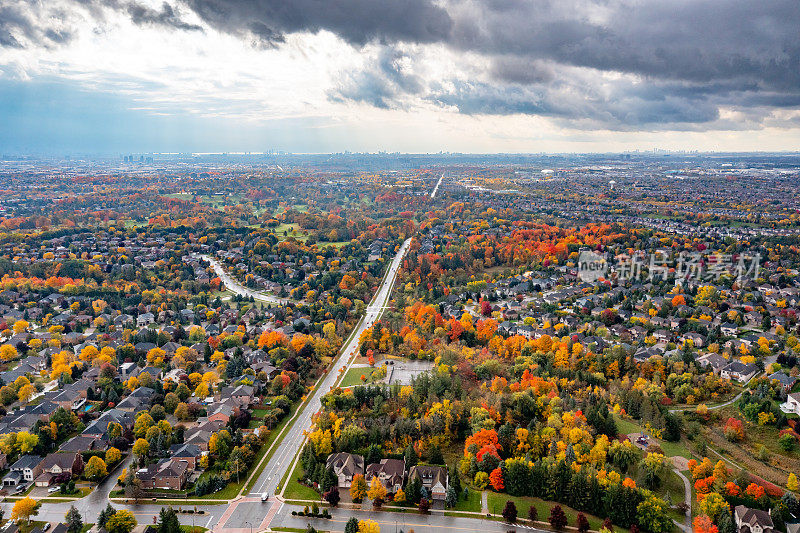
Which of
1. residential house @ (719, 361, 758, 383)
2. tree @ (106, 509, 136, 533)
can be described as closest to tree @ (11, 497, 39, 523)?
tree @ (106, 509, 136, 533)

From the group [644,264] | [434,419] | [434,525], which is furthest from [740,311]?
[434,525]

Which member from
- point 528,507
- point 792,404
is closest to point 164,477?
point 528,507

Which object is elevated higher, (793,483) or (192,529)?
(793,483)

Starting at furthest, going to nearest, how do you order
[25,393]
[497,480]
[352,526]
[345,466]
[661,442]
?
[25,393]
[661,442]
[345,466]
[497,480]
[352,526]

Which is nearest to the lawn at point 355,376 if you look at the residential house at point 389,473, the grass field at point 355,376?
the grass field at point 355,376

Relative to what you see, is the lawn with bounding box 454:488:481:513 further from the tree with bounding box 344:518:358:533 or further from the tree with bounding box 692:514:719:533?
the tree with bounding box 692:514:719:533

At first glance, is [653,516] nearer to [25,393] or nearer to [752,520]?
[752,520]

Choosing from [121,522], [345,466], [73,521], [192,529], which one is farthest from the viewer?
[345,466]
